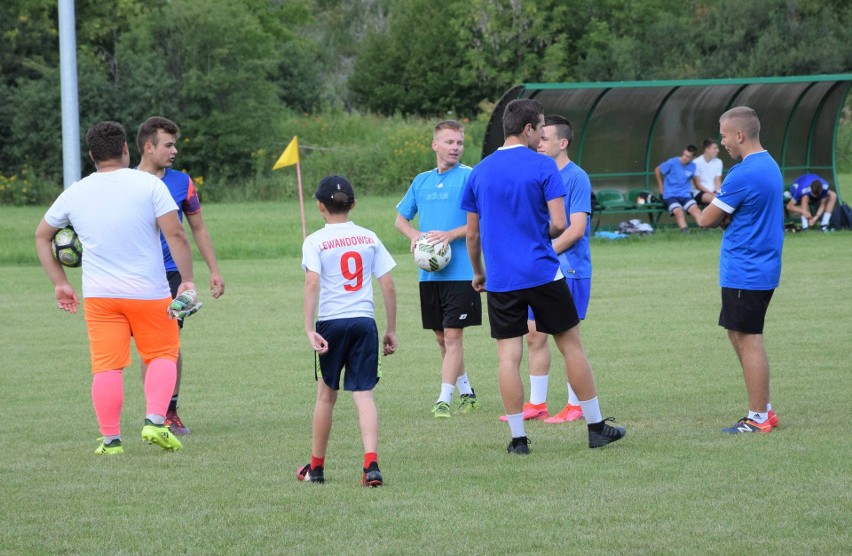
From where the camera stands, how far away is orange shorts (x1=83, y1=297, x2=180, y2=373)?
746cm

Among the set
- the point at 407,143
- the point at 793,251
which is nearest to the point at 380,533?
the point at 793,251

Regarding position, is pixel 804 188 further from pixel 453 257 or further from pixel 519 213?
pixel 519 213

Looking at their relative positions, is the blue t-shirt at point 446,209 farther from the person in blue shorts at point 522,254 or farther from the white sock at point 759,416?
the white sock at point 759,416

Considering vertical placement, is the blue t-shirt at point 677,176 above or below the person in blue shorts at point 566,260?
above

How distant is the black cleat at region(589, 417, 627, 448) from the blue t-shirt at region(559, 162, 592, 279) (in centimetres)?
129

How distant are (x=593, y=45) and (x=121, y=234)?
5959 centimetres

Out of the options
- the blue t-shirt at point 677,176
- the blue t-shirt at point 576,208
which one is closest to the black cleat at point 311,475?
the blue t-shirt at point 576,208

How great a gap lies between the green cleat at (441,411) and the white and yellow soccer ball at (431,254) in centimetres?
97

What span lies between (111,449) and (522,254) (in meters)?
2.74

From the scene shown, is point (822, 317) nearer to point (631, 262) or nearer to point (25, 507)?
point (631, 262)

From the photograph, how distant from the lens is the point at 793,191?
24.8 meters

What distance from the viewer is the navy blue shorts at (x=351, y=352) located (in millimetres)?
6340

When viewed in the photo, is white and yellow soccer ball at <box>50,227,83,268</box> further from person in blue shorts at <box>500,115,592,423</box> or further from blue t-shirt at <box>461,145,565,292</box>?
person in blue shorts at <box>500,115,592,423</box>

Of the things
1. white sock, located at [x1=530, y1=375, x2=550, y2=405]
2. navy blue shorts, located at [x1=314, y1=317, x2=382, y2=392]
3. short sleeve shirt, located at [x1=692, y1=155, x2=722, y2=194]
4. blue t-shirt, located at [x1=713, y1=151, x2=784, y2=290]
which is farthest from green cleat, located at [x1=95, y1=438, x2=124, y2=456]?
short sleeve shirt, located at [x1=692, y1=155, x2=722, y2=194]
